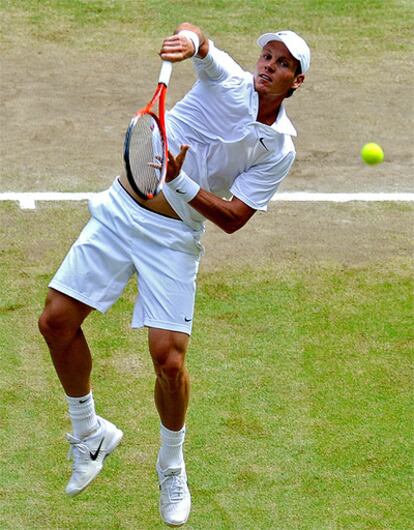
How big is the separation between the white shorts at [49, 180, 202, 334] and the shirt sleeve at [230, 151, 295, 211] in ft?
1.44

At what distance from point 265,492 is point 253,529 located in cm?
39

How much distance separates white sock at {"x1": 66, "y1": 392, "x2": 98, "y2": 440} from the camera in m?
9.28

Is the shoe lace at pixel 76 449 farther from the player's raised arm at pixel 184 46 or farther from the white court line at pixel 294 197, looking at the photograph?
the white court line at pixel 294 197

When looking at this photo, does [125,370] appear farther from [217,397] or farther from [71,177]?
[71,177]

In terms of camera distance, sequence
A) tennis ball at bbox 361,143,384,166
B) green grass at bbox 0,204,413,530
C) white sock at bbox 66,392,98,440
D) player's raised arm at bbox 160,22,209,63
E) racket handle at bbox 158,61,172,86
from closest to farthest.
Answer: racket handle at bbox 158,61,172,86 → player's raised arm at bbox 160,22,209,63 → white sock at bbox 66,392,98,440 → green grass at bbox 0,204,413,530 → tennis ball at bbox 361,143,384,166

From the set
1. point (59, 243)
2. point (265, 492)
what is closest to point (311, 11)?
point (59, 243)

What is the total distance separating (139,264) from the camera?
9031mm

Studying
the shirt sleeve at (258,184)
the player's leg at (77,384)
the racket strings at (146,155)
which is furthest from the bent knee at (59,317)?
the shirt sleeve at (258,184)

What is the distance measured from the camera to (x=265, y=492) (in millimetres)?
9820

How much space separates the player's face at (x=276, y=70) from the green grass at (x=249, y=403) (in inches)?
113

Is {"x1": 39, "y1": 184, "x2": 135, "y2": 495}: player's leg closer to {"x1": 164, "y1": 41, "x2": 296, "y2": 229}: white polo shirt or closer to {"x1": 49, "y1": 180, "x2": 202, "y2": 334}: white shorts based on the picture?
{"x1": 49, "y1": 180, "x2": 202, "y2": 334}: white shorts

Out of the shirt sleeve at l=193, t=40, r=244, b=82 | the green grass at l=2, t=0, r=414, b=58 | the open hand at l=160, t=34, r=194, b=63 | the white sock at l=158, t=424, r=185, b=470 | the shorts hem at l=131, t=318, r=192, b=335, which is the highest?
the open hand at l=160, t=34, r=194, b=63

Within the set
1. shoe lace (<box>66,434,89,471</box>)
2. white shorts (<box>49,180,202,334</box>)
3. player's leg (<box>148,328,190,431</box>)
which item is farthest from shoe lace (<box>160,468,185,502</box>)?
white shorts (<box>49,180,202,334</box>)

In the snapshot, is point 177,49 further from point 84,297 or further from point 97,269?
point 84,297
